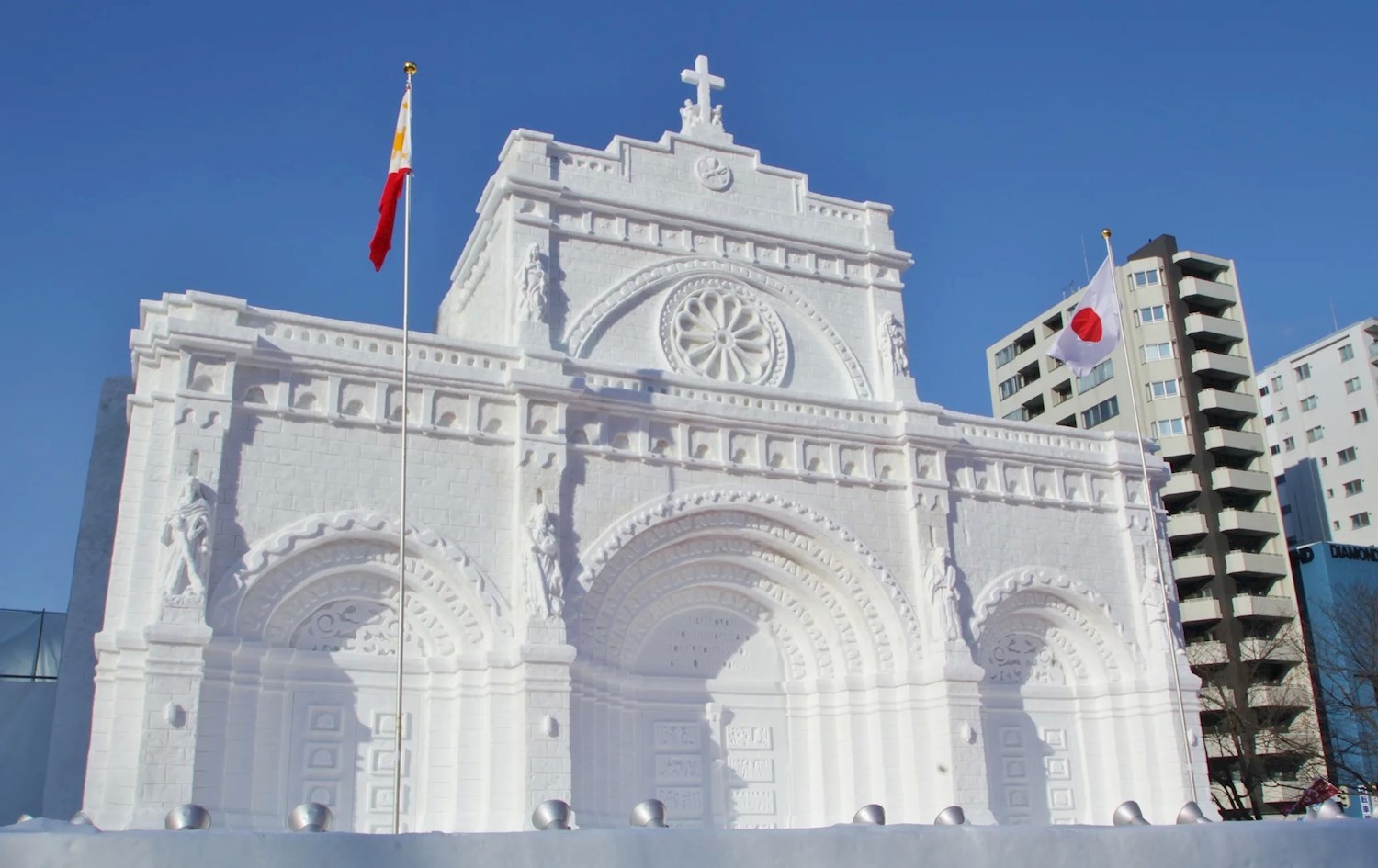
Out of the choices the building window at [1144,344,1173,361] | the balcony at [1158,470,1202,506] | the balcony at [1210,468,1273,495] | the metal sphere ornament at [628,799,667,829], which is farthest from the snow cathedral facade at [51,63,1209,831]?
the building window at [1144,344,1173,361]

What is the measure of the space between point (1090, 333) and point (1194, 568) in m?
31.7

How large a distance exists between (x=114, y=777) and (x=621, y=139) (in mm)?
16216

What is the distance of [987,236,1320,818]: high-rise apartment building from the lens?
47.1m

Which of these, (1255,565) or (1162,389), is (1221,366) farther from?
(1255,565)

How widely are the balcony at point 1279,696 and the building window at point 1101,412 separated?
15.3m

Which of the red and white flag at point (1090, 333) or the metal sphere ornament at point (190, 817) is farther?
the red and white flag at point (1090, 333)

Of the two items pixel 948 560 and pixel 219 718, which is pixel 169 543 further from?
pixel 948 560

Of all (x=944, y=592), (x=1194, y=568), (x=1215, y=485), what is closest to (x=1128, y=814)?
(x=944, y=592)

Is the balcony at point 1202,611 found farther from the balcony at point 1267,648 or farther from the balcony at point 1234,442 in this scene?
the balcony at point 1234,442

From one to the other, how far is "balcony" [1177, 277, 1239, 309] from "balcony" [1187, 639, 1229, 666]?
16.9 m

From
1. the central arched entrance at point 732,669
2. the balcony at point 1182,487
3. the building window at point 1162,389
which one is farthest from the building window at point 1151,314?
the central arched entrance at point 732,669

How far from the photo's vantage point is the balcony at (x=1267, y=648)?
49.2 metres

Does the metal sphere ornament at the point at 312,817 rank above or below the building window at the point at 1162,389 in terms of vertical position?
below

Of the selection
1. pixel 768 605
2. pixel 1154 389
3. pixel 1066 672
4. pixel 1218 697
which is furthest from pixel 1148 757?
pixel 1154 389
